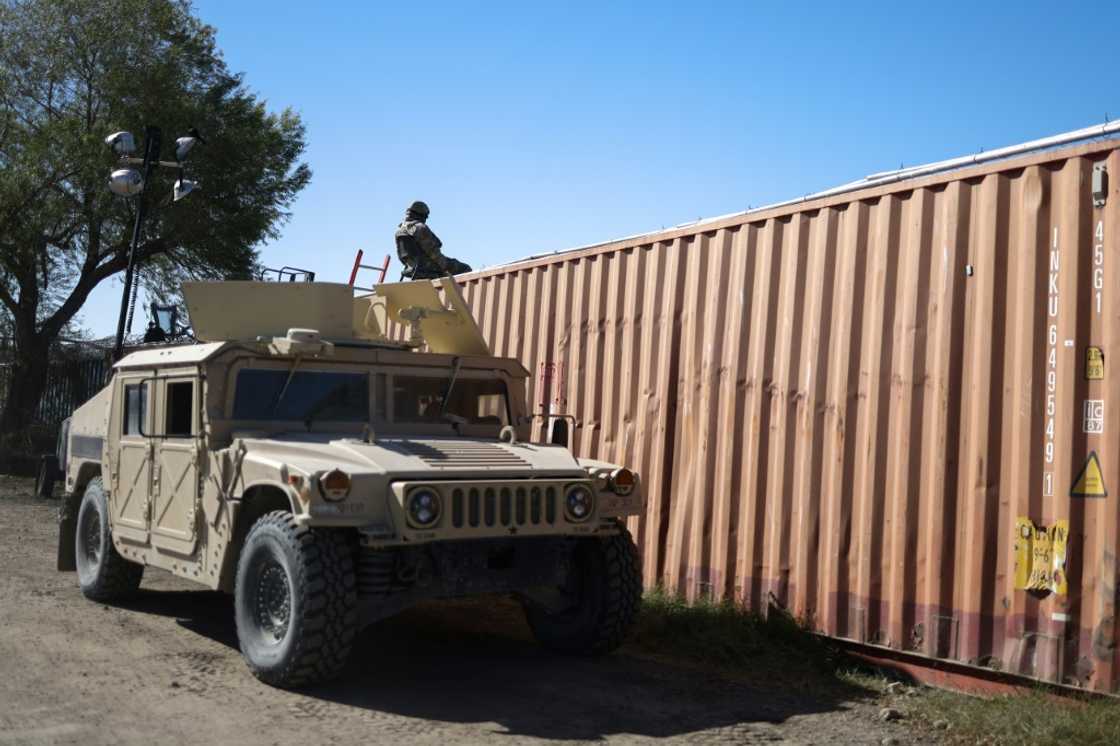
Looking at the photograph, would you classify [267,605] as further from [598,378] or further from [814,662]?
[598,378]

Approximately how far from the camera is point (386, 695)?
18.8 feet

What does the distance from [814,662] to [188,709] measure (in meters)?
3.63

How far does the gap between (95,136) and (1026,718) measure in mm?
17735

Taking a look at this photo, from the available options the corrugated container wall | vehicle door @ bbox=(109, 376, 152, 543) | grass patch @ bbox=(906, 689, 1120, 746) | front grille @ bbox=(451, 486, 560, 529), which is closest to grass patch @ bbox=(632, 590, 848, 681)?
the corrugated container wall

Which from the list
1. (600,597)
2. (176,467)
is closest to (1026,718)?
(600,597)

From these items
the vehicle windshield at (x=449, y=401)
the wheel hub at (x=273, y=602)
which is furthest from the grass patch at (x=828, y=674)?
the wheel hub at (x=273, y=602)

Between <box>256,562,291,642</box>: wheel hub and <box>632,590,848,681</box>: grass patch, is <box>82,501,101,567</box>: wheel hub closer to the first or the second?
<box>256,562,291,642</box>: wheel hub

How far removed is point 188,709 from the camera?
17.7 feet

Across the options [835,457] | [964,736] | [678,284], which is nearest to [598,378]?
[678,284]

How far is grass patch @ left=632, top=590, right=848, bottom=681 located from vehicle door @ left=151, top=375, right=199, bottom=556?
2990 mm

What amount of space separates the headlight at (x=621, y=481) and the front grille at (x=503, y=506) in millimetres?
509

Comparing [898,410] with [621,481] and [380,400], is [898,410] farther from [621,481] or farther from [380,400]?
[380,400]

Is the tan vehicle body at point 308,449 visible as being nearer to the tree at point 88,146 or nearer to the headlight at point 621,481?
the headlight at point 621,481

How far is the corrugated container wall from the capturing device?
5.66 metres
